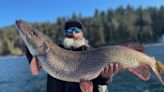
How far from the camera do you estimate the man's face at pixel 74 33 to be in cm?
500

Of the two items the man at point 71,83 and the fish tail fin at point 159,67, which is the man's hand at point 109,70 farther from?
the fish tail fin at point 159,67

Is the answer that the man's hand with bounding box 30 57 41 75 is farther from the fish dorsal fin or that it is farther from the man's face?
the fish dorsal fin

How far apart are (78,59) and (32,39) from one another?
0.59 meters

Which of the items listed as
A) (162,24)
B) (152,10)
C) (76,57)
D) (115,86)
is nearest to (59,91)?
(76,57)

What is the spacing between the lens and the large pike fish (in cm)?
437

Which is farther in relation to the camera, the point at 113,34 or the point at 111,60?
the point at 113,34

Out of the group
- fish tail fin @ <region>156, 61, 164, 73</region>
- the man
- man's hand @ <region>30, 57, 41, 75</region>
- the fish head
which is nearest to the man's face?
the man

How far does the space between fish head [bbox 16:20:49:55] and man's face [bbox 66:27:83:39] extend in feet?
2.20

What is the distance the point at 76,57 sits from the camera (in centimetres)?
451

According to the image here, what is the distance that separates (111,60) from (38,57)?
0.87 m

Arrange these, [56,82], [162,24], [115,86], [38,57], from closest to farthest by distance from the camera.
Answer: [38,57]
[56,82]
[115,86]
[162,24]

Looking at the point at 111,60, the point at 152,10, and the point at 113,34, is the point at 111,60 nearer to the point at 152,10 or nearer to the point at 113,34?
the point at 113,34

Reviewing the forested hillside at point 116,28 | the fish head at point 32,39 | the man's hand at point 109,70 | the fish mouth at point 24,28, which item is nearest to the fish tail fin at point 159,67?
the man's hand at point 109,70

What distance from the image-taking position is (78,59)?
4.49 metres
